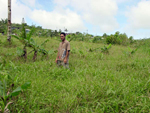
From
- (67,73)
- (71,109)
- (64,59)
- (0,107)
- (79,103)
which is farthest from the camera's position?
(64,59)

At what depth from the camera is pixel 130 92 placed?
265 centimetres

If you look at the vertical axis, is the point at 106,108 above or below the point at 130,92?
below

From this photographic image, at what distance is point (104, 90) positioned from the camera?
2.67 m

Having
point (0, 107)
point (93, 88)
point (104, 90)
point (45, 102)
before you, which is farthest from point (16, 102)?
point (104, 90)

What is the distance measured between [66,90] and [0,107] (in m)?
1.34

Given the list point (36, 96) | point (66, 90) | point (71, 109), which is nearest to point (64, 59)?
point (66, 90)

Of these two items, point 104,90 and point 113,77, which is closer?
point 104,90

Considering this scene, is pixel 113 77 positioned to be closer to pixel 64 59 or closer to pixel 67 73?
pixel 67 73

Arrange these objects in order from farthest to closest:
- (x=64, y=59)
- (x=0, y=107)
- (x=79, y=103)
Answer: (x=64, y=59)
(x=79, y=103)
(x=0, y=107)

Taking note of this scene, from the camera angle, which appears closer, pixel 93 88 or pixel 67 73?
pixel 93 88

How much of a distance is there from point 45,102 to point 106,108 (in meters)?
1.21

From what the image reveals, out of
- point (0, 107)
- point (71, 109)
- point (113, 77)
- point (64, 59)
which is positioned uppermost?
point (64, 59)

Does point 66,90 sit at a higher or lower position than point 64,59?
lower

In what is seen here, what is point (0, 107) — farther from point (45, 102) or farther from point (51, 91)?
point (51, 91)
